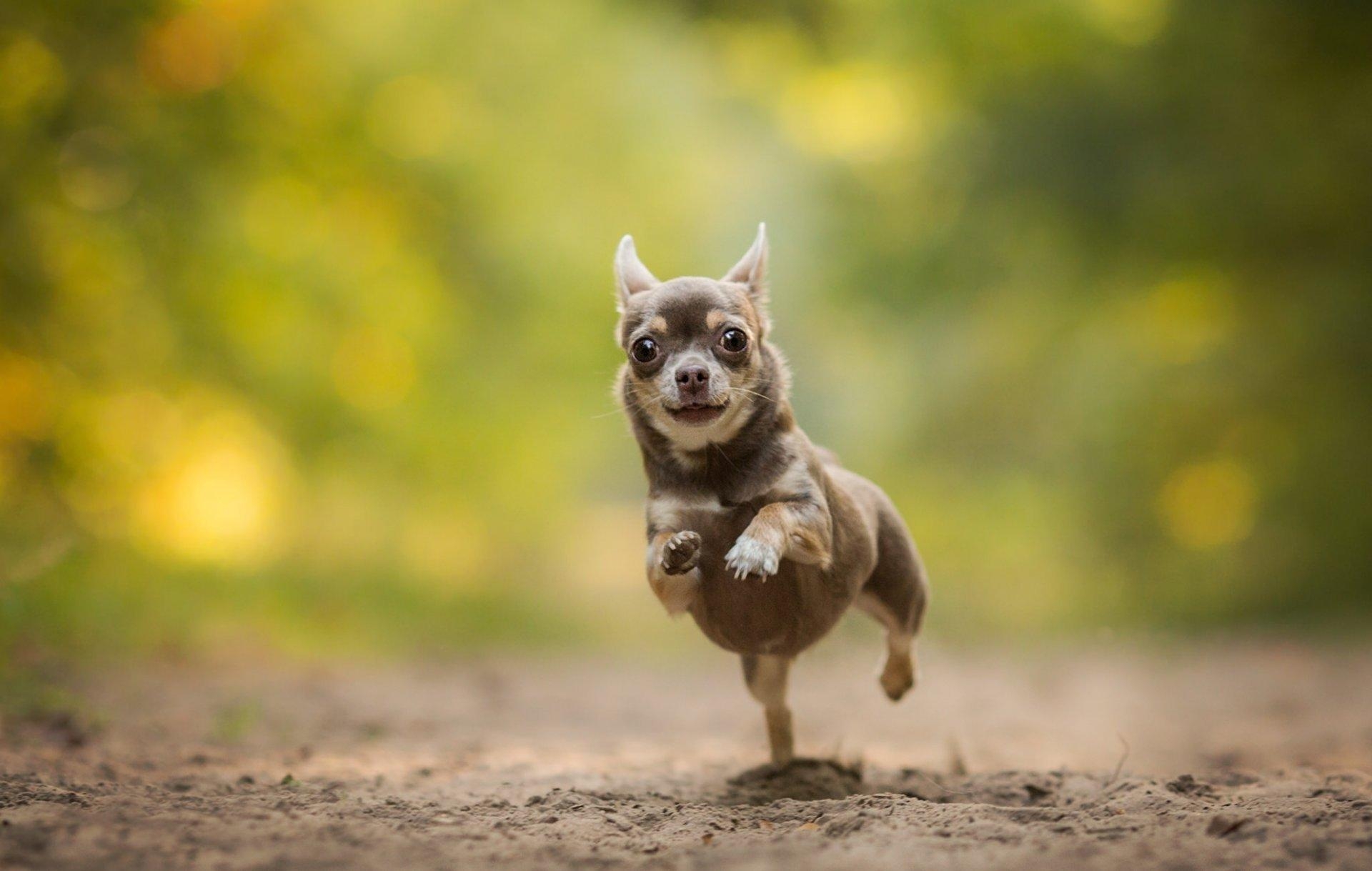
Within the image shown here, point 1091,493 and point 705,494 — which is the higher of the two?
point 1091,493

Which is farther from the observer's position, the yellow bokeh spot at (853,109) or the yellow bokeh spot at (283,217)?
the yellow bokeh spot at (853,109)

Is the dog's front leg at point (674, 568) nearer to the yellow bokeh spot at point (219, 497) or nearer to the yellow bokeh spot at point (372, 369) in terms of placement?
the yellow bokeh spot at point (219, 497)

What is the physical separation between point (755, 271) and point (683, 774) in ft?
7.88

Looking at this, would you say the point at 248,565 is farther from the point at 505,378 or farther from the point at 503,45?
the point at 503,45

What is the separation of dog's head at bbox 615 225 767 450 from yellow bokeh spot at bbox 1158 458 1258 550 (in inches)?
450

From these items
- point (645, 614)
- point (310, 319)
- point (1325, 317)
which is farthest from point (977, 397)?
point (310, 319)

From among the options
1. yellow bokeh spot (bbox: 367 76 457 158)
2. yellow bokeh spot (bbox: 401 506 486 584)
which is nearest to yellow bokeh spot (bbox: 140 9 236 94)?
yellow bokeh spot (bbox: 367 76 457 158)

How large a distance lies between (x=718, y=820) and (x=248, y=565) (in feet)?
31.9

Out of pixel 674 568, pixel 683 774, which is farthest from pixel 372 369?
pixel 674 568

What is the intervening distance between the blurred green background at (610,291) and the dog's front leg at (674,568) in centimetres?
668

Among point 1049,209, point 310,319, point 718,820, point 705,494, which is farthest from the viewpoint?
point 1049,209

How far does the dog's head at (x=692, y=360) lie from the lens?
418 centimetres

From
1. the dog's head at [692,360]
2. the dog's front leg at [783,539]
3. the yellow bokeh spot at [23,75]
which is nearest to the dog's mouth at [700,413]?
the dog's head at [692,360]

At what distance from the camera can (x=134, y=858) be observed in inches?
125
